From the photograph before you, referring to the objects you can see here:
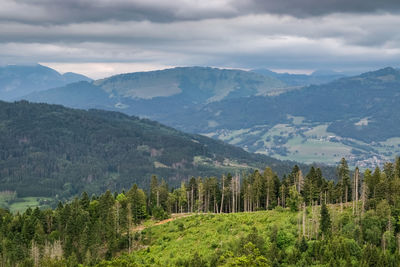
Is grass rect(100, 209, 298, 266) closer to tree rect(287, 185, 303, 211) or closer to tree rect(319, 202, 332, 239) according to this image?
tree rect(287, 185, 303, 211)

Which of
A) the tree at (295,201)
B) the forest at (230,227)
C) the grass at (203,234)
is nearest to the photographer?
the forest at (230,227)

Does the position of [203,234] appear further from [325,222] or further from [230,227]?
[325,222]

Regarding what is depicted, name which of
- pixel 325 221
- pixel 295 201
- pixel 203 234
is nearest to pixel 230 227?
pixel 203 234

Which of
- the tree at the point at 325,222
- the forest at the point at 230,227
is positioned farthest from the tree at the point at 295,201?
the tree at the point at 325,222

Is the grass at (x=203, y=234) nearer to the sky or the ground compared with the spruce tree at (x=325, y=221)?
nearer to the ground

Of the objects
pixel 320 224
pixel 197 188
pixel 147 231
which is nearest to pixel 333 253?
pixel 320 224

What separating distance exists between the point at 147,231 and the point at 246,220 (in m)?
28.5

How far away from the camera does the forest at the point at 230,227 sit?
81.2 metres

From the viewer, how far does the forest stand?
8119cm

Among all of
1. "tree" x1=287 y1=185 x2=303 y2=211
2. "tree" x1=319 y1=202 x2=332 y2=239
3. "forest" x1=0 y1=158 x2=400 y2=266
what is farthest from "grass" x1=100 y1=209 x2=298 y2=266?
"tree" x1=319 y1=202 x2=332 y2=239

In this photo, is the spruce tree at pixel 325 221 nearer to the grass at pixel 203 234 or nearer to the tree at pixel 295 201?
the grass at pixel 203 234

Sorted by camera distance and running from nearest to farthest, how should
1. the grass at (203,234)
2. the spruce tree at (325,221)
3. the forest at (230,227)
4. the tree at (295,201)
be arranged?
the forest at (230,227)
the spruce tree at (325,221)
the grass at (203,234)
the tree at (295,201)

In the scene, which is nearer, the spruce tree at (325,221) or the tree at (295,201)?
the spruce tree at (325,221)

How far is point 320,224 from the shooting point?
92562mm
